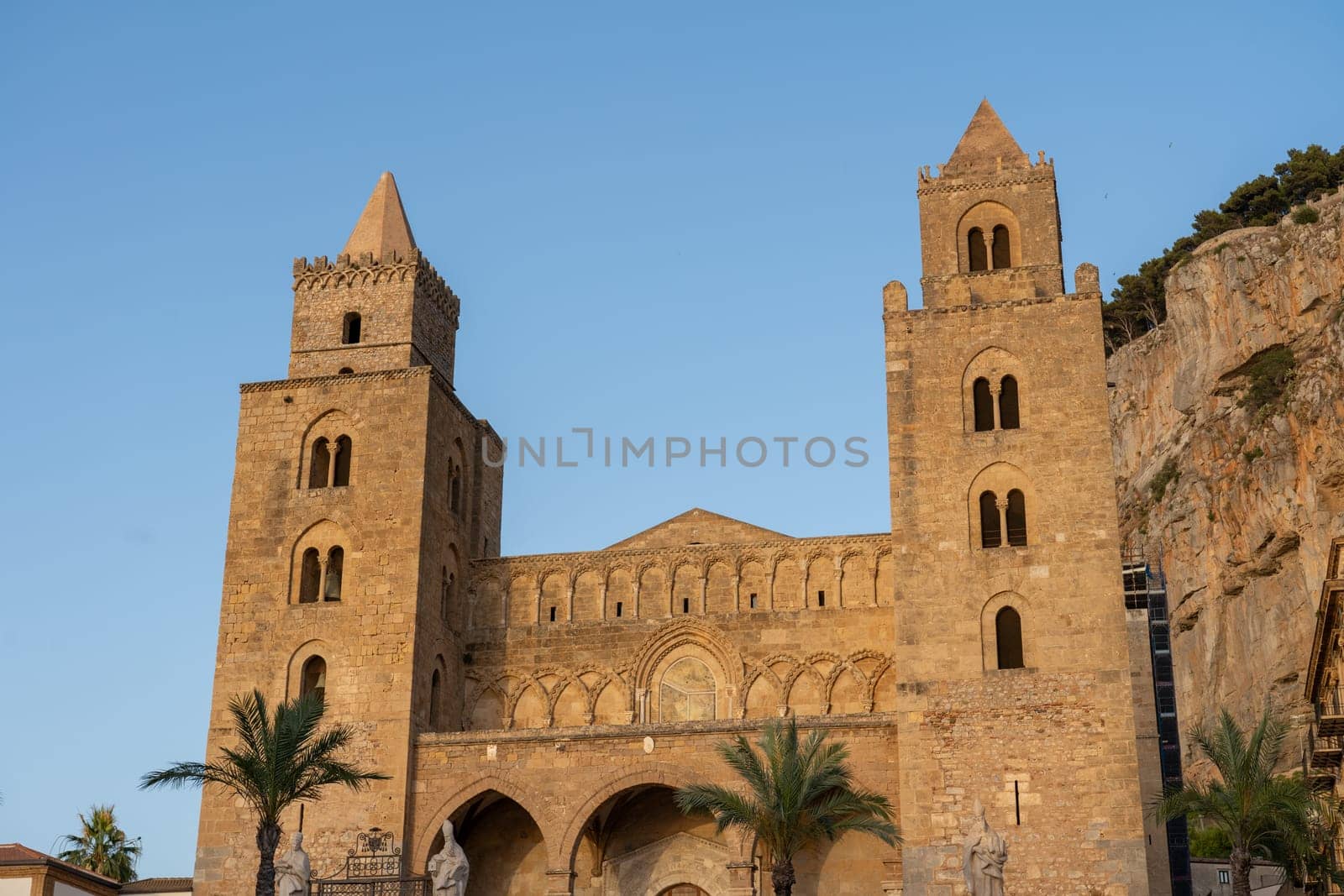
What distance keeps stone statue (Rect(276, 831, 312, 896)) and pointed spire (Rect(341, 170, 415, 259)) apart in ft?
49.9

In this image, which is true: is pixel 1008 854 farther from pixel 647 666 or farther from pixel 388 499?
pixel 388 499

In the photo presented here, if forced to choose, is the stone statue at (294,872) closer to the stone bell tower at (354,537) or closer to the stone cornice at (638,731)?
the stone bell tower at (354,537)

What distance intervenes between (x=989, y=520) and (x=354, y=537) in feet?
Answer: 42.6

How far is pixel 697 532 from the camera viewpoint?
3600cm

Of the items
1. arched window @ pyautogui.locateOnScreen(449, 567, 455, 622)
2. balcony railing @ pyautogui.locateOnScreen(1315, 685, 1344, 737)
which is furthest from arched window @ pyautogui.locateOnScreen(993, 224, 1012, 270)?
arched window @ pyautogui.locateOnScreen(449, 567, 455, 622)

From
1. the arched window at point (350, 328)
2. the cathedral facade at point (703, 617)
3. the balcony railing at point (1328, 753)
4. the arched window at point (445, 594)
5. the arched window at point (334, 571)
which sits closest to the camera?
the cathedral facade at point (703, 617)

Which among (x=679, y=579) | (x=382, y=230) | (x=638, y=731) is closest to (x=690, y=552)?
(x=679, y=579)

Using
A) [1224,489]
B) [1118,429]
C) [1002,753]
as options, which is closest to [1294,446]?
[1224,489]

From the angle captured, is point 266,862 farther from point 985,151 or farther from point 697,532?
point 985,151

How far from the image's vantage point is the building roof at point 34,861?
105 feet

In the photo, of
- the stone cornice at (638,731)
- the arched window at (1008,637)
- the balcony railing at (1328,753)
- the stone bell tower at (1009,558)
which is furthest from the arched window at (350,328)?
the balcony railing at (1328,753)

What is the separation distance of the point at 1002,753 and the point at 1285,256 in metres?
33.0

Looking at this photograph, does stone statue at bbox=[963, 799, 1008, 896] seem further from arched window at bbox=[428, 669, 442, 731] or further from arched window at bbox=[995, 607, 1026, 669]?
arched window at bbox=[428, 669, 442, 731]

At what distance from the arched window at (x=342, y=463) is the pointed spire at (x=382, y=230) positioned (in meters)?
4.63
